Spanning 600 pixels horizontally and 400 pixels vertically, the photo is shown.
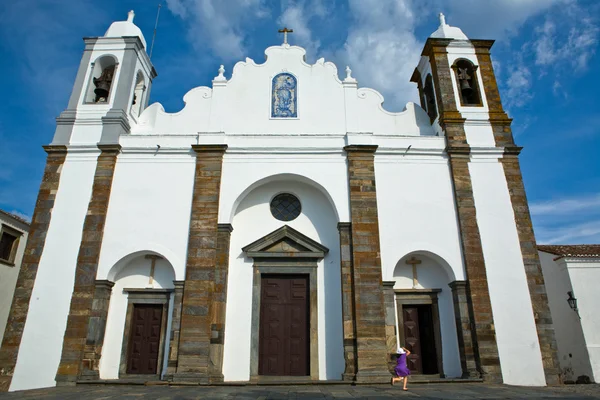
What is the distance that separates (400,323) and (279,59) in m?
8.10

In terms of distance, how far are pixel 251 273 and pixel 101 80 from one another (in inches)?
282

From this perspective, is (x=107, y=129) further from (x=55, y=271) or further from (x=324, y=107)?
(x=324, y=107)

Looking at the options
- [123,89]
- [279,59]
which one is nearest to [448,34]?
[279,59]

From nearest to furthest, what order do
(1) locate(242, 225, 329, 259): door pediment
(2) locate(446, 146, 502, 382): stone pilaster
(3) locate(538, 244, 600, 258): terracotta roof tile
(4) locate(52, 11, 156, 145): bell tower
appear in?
(2) locate(446, 146, 502, 382): stone pilaster, (1) locate(242, 225, 329, 259): door pediment, (4) locate(52, 11, 156, 145): bell tower, (3) locate(538, 244, 600, 258): terracotta roof tile

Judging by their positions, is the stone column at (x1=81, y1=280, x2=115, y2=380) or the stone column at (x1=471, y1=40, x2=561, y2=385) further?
the stone column at (x1=471, y1=40, x2=561, y2=385)

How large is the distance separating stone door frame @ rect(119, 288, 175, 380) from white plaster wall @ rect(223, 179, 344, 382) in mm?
1481

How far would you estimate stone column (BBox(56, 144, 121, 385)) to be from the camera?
9117 millimetres

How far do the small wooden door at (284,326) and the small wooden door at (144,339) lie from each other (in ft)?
8.14

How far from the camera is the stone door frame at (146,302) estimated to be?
31.8 ft

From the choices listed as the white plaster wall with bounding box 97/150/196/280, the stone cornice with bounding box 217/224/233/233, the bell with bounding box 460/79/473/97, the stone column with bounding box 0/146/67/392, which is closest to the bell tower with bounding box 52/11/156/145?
the stone column with bounding box 0/146/67/392

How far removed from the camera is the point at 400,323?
10125mm

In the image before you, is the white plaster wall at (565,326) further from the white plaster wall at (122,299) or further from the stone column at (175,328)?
the white plaster wall at (122,299)

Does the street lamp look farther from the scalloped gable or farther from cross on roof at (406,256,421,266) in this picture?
the scalloped gable

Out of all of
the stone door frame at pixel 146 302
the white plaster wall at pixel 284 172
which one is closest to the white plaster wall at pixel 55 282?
the stone door frame at pixel 146 302
